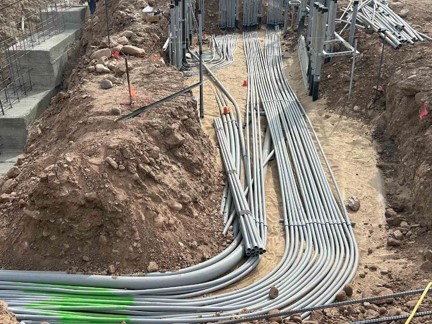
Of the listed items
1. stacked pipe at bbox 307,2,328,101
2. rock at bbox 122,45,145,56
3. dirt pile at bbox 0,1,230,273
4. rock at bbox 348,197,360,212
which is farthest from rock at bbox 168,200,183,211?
stacked pipe at bbox 307,2,328,101

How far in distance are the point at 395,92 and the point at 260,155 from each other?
359 cm

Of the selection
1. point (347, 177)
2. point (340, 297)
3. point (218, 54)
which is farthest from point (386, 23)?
point (340, 297)

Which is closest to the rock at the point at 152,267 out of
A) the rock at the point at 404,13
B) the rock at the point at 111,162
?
the rock at the point at 111,162

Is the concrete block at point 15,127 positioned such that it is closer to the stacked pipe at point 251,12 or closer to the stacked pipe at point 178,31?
the stacked pipe at point 178,31

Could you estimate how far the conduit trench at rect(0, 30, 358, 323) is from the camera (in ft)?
18.4

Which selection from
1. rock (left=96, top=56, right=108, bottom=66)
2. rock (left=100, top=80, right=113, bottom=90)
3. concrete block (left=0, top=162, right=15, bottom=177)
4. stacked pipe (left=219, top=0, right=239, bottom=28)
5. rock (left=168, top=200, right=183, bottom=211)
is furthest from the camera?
stacked pipe (left=219, top=0, right=239, bottom=28)

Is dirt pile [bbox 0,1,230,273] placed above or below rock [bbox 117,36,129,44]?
below

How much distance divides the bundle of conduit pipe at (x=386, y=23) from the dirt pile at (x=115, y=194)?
631cm

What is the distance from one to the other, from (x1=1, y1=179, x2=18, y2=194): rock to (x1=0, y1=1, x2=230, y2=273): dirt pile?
0.02m

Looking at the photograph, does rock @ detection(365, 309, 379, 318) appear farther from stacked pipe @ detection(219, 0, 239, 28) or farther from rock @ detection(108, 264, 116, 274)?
stacked pipe @ detection(219, 0, 239, 28)

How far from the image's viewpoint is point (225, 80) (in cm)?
1383

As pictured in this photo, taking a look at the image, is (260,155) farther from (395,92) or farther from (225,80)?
(225,80)

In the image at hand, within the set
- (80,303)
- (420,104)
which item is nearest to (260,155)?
(420,104)

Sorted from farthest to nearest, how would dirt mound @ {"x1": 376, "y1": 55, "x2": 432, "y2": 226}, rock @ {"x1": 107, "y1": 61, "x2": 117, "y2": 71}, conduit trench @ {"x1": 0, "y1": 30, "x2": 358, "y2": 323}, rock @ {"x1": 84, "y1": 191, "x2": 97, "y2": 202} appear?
rock @ {"x1": 107, "y1": 61, "x2": 117, "y2": 71} < dirt mound @ {"x1": 376, "y1": 55, "x2": 432, "y2": 226} < rock @ {"x1": 84, "y1": 191, "x2": 97, "y2": 202} < conduit trench @ {"x1": 0, "y1": 30, "x2": 358, "y2": 323}
